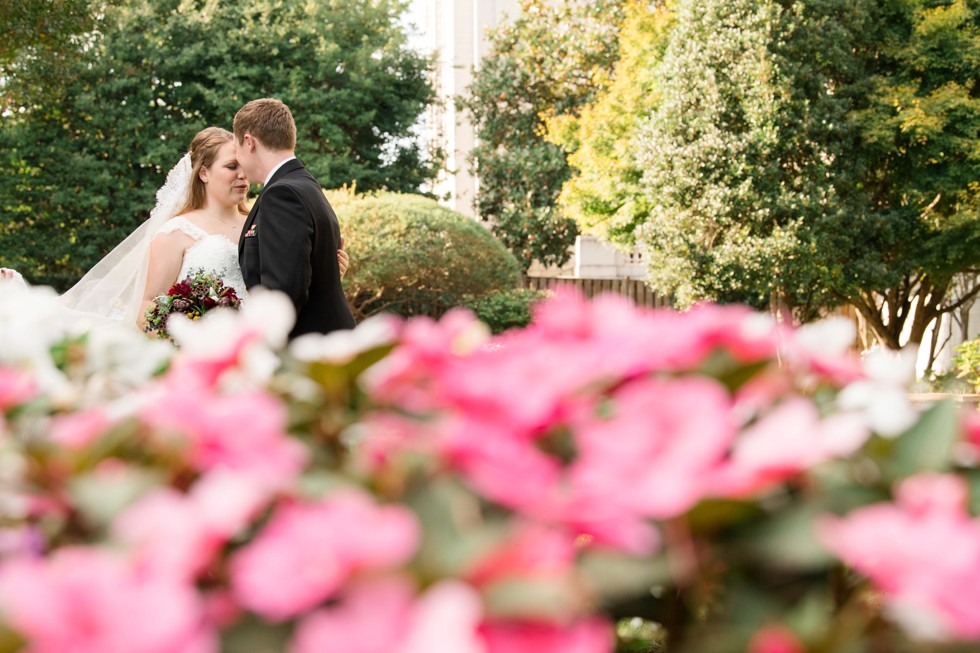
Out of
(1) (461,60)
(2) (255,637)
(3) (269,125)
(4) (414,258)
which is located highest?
(1) (461,60)

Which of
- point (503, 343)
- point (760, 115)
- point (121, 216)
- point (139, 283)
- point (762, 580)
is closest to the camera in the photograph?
point (762, 580)

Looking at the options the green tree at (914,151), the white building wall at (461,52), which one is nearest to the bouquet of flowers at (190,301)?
the green tree at (914,151)

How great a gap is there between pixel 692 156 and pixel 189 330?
50.4ft

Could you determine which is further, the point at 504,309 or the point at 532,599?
the point at 504,309

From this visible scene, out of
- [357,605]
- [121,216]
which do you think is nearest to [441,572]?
[357,605]

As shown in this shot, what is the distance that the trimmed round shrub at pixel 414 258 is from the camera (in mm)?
15969

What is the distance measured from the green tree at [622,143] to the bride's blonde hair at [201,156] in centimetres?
1367

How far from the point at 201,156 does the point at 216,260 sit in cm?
76

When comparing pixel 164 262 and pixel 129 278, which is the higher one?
pixel 164 262

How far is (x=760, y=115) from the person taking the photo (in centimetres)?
1498

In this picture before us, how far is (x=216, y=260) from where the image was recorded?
212 inches

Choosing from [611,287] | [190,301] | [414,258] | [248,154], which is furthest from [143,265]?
[611,287]

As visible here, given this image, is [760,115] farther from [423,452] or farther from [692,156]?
[423,452]

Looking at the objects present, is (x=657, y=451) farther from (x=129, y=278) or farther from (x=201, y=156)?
(x=129, y=278)
